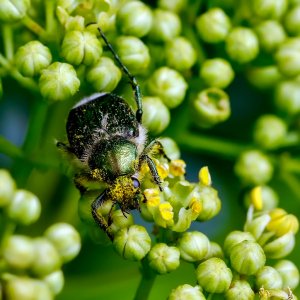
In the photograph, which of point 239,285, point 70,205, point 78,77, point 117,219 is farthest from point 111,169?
point 70,205

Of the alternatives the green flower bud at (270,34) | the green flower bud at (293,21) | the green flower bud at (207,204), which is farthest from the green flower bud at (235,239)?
the green flower bud at (293,21)

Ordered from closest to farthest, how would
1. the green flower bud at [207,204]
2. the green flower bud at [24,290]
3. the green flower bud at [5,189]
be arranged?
1. the green flower bud at [24,290]
2. the green flower bud at [5,189]
3. the green flower bud at [207,204]

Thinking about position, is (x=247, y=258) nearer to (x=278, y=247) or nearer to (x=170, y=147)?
(x=278, y=247)

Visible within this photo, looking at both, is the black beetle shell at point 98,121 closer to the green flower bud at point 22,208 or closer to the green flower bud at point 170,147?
the green flower bud at point 170,147

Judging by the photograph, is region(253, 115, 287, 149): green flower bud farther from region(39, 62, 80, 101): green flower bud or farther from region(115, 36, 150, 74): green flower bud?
region(39, 62, 80, 101): green flower bud

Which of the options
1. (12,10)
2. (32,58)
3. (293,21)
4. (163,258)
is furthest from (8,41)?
(293,21)

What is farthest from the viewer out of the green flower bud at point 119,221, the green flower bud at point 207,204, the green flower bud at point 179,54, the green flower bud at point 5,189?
the green flower bud at point 179,54

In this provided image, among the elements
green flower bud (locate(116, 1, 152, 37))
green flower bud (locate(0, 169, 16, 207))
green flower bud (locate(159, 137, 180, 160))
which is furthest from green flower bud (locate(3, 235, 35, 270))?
green flower bud (locate(116, 1, 152, 37))
